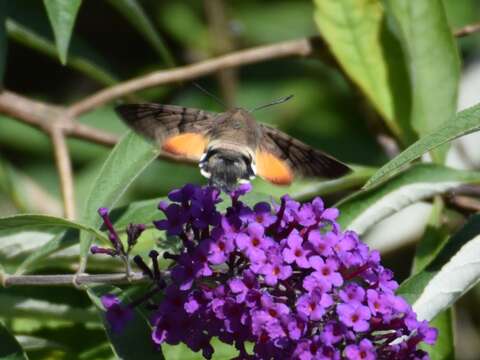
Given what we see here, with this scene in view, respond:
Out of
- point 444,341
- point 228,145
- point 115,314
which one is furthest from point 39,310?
point 444,341

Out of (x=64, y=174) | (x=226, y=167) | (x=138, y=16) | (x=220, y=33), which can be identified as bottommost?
(x=226, y=167)

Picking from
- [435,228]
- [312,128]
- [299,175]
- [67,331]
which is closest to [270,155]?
[299,175]

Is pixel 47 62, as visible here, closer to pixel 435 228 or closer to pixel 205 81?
pixel 205 81

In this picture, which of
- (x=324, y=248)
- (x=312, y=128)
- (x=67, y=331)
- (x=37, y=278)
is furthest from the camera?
(x=312, y=128)

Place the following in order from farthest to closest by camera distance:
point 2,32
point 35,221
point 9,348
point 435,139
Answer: point 2,32
point 9,348
point 35,221
point 435,139

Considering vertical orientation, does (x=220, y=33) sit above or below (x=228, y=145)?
above

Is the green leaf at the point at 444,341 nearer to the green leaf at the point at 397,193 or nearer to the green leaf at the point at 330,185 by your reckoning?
the green leaf at the point at 397,193

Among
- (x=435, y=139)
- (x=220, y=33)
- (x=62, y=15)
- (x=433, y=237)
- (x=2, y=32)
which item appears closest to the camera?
(x=435, y=139)

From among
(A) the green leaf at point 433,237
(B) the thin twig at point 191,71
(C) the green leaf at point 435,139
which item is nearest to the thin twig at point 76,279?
(C) the green leaf at point 435,139

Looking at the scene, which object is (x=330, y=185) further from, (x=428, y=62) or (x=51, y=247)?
(x=51, y=247)
